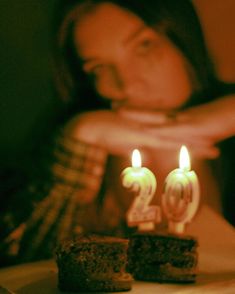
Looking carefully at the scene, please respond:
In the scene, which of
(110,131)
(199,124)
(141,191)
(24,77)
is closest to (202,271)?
(141,191)

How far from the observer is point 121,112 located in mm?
2072

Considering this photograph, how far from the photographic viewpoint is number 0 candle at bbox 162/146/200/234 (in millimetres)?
1629

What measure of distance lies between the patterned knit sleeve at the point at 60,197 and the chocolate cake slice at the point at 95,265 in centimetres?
48

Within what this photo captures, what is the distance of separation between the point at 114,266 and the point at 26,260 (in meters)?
0.57

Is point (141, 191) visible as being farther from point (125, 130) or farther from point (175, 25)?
point (175, 25)

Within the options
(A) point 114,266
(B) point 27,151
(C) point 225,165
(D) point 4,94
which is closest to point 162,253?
(A) point 114,266

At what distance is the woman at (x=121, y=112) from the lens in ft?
6.40

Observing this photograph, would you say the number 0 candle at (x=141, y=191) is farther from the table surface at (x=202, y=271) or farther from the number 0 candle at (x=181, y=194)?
the table surface at (x=202, y=271)

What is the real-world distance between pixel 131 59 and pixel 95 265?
0.76m

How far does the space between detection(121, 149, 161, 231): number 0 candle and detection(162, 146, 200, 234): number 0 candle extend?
0.22ft

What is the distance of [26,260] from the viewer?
205 cm

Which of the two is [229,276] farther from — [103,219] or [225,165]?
Result: [103,219]

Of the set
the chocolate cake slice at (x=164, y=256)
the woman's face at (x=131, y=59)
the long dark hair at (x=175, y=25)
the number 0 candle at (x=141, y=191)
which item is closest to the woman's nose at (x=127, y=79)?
the woman's face at (x=131, y=59)

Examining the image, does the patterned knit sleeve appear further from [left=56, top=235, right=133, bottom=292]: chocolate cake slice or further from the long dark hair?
[left=56, top=235, right=133, bottom=292]: chocolate cake slice
